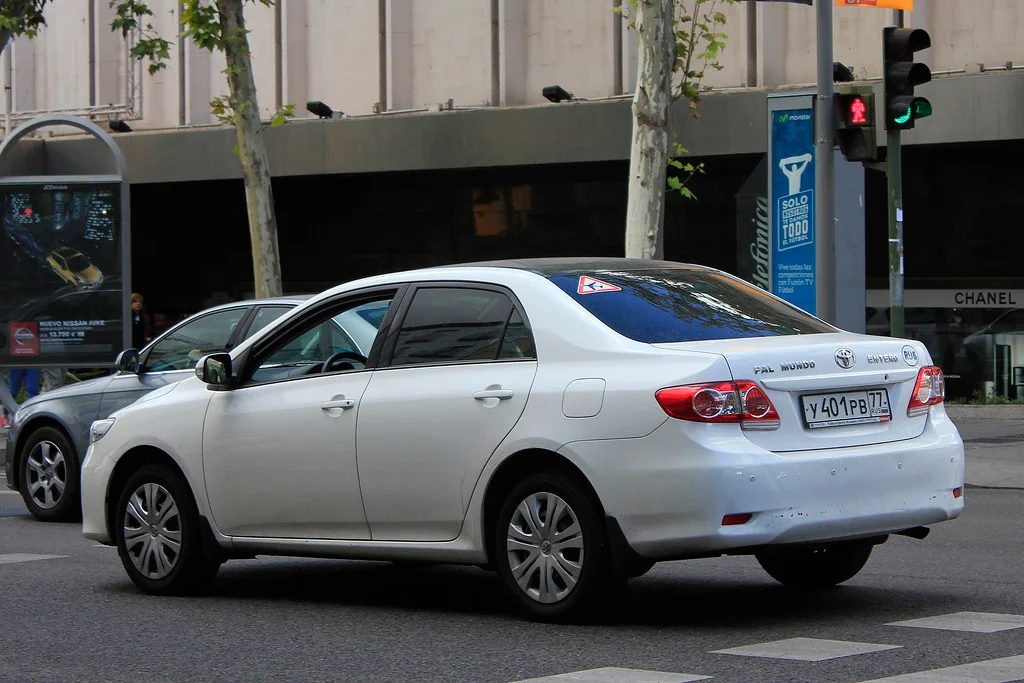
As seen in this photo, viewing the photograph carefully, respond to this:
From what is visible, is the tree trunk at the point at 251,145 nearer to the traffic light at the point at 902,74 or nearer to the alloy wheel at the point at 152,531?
the traffic light at the point at 902,74

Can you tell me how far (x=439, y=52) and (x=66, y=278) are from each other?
8.65 meters

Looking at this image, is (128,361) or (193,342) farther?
(193,342)

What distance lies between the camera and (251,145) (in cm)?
2131

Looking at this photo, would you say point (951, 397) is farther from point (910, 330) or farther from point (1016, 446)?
point (1016, 446)

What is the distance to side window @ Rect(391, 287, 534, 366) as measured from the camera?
7082 millimetres

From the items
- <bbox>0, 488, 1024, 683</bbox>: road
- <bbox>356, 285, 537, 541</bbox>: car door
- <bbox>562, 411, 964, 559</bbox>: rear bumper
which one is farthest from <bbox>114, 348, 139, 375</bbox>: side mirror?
<bbox>562, 411, 964, 559</bbox>: rear bumper

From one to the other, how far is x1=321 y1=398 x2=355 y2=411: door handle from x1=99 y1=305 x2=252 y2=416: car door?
4285mm

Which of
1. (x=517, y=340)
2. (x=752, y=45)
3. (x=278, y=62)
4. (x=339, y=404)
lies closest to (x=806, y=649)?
(x=517, y=340)

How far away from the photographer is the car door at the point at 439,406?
6.92 meters

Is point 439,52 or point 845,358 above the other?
point 439,52

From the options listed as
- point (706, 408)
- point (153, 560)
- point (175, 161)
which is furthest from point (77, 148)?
point (706, 408)

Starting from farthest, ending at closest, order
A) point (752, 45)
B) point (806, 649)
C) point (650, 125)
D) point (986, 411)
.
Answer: point (752, 45)
point (986, 411)
point (650, 125)
point (806, 649)

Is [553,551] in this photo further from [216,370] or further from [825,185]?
[825,185]

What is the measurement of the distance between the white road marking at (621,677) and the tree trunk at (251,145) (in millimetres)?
15943
